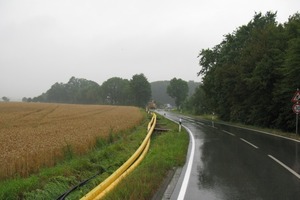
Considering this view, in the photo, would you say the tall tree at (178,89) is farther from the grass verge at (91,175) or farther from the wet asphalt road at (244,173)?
the grass verge at (91,175)

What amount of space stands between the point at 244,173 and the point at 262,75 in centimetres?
1879

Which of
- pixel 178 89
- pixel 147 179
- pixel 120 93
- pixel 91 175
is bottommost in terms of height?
pixel 91 175

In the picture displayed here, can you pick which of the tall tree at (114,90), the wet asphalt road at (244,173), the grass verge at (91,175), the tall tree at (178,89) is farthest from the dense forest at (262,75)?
the tall tree at (114,90)

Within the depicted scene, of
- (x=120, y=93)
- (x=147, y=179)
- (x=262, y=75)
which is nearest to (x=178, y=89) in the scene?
(x=120, y=93)

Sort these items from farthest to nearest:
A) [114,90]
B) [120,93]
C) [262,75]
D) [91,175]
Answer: [114,90] → [120,93] → [262,75] → [91,175]

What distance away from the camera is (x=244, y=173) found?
31.2ft

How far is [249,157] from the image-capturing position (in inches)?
481

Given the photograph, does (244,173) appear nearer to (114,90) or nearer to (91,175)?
(91,175)

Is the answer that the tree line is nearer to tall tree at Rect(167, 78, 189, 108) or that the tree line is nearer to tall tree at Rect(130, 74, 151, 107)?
tall tree at Rect(130, 74, 151, 107)

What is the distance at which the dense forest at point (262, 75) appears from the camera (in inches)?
933

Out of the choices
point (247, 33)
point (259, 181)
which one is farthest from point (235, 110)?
point (259, 181)

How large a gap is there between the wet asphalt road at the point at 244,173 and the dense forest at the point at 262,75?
32.6ft

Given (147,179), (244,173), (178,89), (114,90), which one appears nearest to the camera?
(147,179)

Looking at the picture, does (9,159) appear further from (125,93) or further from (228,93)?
(125,93)
